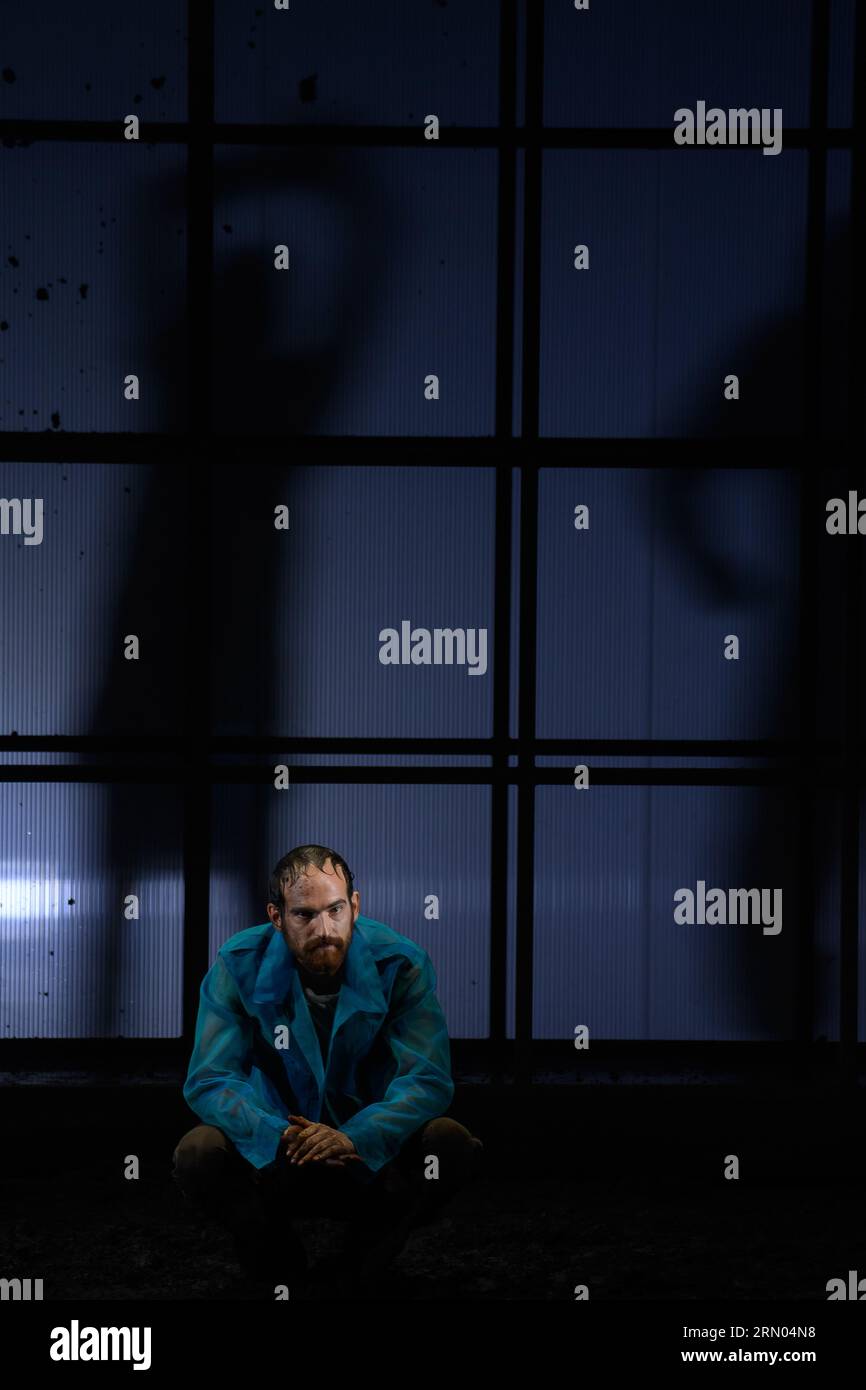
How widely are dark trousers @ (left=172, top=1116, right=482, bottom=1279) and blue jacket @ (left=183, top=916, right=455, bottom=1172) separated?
78 mm

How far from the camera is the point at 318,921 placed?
10.8 ft

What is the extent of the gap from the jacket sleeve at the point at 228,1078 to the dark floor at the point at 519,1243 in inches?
19.0

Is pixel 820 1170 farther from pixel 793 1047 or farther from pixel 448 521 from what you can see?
pixel 448 521

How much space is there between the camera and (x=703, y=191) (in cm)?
420

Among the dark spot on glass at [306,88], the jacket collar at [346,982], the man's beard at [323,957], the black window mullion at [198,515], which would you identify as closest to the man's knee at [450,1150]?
the jacket collar at [346,982]

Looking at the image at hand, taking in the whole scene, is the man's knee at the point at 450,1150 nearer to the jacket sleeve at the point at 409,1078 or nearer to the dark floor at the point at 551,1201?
the jacket sleeve at the point at 409,1078

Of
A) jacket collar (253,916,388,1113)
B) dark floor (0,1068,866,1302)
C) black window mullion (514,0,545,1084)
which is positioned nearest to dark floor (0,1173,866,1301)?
dark floor (0,1068,866,1302)

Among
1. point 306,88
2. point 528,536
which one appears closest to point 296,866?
point 528,536

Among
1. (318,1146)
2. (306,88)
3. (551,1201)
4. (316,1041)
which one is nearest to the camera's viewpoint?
(318,1146)

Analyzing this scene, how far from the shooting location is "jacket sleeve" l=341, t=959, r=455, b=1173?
3100mm

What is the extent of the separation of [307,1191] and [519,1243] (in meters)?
0.87

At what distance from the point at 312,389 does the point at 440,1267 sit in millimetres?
2843

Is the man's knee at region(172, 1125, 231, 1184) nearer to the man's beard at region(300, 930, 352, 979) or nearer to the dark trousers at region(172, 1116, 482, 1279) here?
the dark trousers at region(172, 1116, 482, 1279)

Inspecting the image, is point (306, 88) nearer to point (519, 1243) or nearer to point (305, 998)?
point (305, 998)
